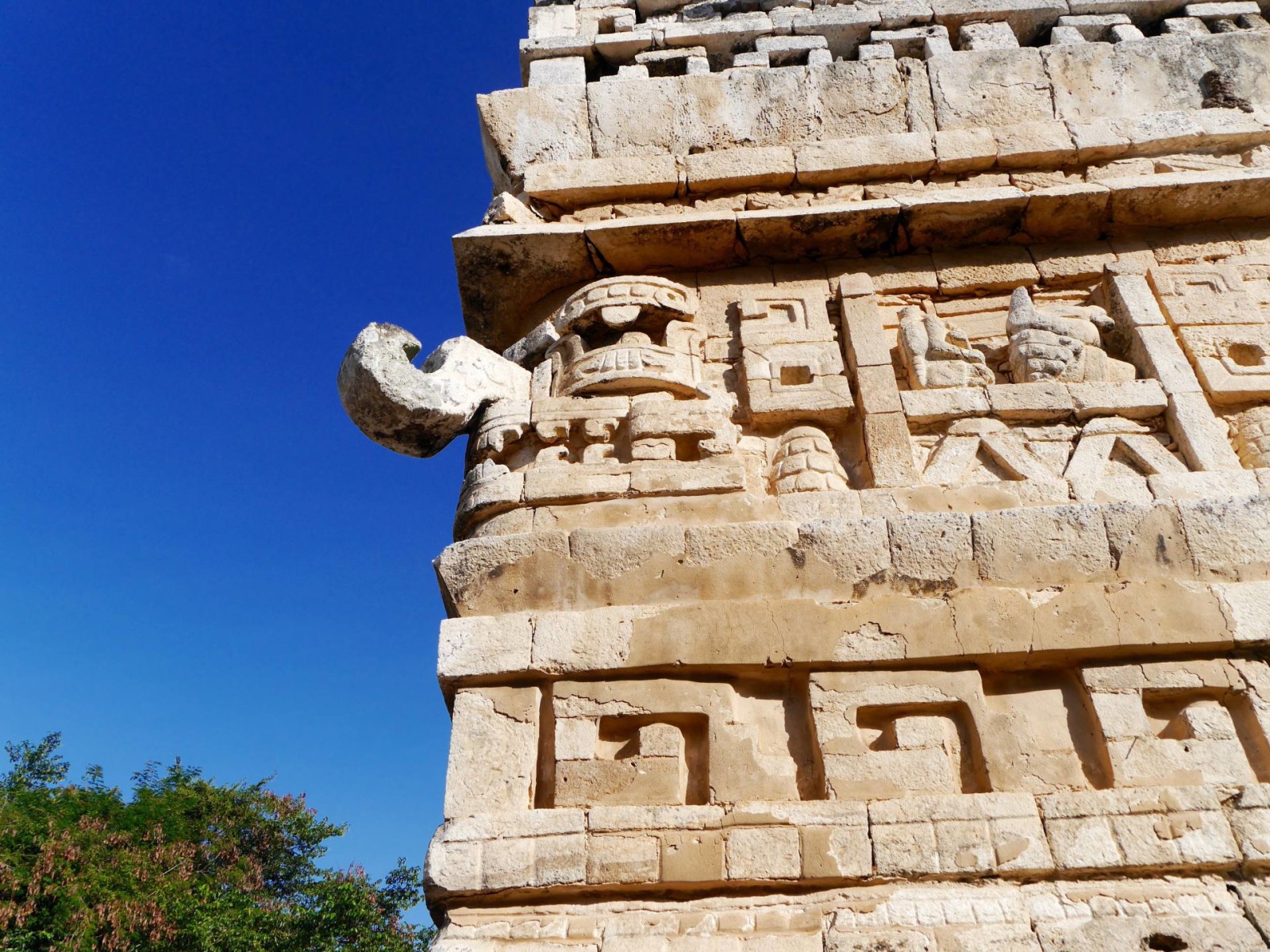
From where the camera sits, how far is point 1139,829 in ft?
8.87

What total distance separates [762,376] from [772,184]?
3.89ft

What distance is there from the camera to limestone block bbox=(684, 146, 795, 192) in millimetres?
4691

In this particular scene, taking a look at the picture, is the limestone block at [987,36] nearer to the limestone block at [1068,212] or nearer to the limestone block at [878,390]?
the limestone block at [1068,212]

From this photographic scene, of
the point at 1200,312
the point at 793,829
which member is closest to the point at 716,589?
the point at 793,829

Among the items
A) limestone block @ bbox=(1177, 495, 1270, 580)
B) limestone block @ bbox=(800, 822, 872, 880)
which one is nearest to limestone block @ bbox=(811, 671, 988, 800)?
limestone block @ bbox=(800, 822, 872, 880)

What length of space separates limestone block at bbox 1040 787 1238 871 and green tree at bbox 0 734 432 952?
10.7 m

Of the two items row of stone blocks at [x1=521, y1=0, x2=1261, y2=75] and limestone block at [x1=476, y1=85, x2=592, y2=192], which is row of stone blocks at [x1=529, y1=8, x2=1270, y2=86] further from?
limestone block at [x1=476, y1=85, x2=592, y2=192]

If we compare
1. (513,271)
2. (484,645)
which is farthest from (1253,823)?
(513,271)

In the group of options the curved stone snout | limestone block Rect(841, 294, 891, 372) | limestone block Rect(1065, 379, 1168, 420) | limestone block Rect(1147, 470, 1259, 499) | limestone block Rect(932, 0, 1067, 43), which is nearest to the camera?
limestone block Rect(1147, 470, 1259, 499)

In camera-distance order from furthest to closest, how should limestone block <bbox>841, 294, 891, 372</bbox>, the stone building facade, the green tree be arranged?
the green tree → limestone block <bbox>841, 294, 891, 372</bbox> → the stone building facade

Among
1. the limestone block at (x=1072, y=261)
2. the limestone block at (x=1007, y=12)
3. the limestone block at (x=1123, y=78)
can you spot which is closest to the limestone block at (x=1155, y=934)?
the limestone block at (x=1072, y=261)

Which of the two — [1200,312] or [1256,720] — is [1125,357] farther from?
[1256,720]

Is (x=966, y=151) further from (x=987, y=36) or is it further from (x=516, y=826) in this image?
(x=516, y=826)

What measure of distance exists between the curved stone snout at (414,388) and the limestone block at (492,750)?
1250mm
